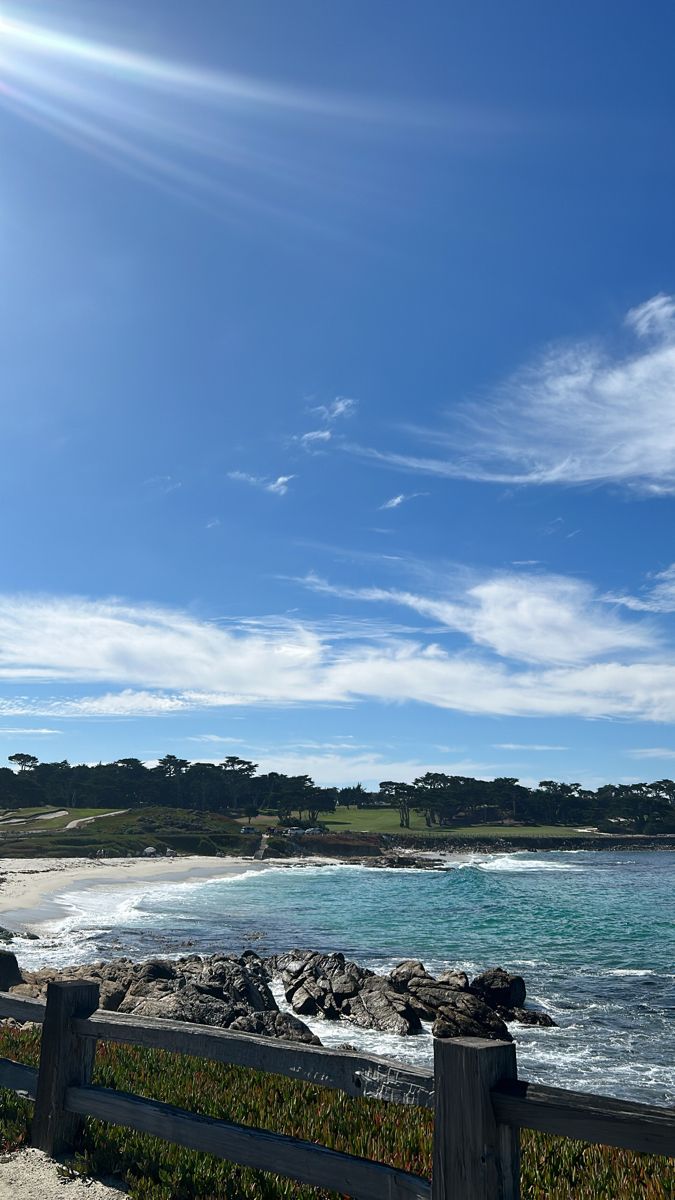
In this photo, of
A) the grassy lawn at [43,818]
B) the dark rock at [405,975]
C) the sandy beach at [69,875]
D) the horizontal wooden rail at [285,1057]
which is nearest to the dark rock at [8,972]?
the dark rock at [405,975]

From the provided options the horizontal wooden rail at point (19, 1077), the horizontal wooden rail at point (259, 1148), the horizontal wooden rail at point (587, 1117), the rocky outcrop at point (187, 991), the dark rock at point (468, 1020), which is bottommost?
the dark rock at point (468, 1020)

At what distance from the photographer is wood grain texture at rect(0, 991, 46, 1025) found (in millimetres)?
7469

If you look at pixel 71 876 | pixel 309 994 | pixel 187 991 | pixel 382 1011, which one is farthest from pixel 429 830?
pixel 187 991

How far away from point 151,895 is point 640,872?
7368cm

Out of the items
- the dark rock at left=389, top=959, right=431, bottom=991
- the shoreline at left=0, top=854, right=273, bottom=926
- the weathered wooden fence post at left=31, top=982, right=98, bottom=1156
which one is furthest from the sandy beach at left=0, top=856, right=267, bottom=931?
the weathered wooden fence post at left=31, top=982, right=98, bottom=1156

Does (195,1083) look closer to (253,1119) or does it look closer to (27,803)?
(253,1119)

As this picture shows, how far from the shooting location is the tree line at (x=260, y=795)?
493 feet

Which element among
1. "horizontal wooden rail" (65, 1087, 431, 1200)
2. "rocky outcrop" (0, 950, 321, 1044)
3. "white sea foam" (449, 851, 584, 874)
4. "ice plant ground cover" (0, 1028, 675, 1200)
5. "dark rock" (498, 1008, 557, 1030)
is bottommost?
"white sea foam" (449, 851, 584, 874)

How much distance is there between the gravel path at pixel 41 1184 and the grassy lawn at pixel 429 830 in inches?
5914

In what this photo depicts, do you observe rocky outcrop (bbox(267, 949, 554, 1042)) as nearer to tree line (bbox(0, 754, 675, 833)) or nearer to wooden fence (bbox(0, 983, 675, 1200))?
wooden fence (bbox(0, 983, 675, 1200))

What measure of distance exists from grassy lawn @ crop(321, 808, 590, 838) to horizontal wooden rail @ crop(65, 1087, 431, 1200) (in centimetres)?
15074

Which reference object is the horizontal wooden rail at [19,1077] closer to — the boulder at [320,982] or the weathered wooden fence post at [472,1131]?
Answer: the weathered wooden fence post at [472,1131]

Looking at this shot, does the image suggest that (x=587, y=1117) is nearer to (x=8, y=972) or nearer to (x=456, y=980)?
(x=8, y=972)

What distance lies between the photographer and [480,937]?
147 feet
